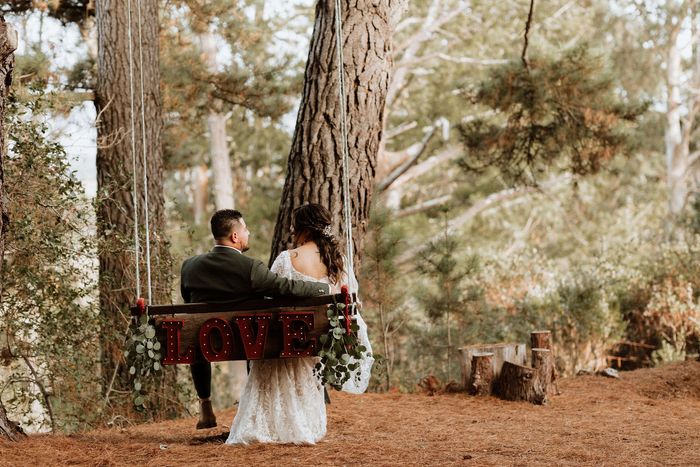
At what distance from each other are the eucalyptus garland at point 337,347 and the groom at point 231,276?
21 centimetres

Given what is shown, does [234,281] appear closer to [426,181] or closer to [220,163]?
[220,163]

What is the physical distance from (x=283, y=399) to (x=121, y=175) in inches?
128

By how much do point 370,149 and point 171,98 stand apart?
4.57 metres

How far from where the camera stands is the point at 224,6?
1091cm

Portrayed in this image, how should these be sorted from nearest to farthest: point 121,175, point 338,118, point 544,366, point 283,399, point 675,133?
point 283,399, point 338,118, point 544,366, point 121,175, point 675,133

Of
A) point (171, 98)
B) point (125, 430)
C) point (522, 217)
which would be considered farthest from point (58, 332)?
point (522, 217)

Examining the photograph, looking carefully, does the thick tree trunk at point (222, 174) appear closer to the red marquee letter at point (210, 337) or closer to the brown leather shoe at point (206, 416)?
the brown leather shoe at point (206, 416)

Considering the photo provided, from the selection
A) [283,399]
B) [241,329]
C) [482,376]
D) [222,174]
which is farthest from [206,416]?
[222,174]

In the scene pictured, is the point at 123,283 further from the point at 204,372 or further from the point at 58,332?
the point at 204,372

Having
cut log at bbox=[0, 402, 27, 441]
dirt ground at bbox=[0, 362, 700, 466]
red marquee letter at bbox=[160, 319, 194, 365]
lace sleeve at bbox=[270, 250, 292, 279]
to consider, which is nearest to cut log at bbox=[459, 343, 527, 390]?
dirt ground at bbox=[0, 362, 700, 466]

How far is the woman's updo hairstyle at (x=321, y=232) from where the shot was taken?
16.1 ft

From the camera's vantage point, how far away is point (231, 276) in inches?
181

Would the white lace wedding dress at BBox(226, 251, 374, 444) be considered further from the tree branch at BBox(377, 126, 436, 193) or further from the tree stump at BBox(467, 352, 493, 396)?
the tree branch at BBox(377, 126, 436, 193)

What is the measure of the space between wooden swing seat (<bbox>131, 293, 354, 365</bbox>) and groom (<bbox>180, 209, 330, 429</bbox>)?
0.07 m
